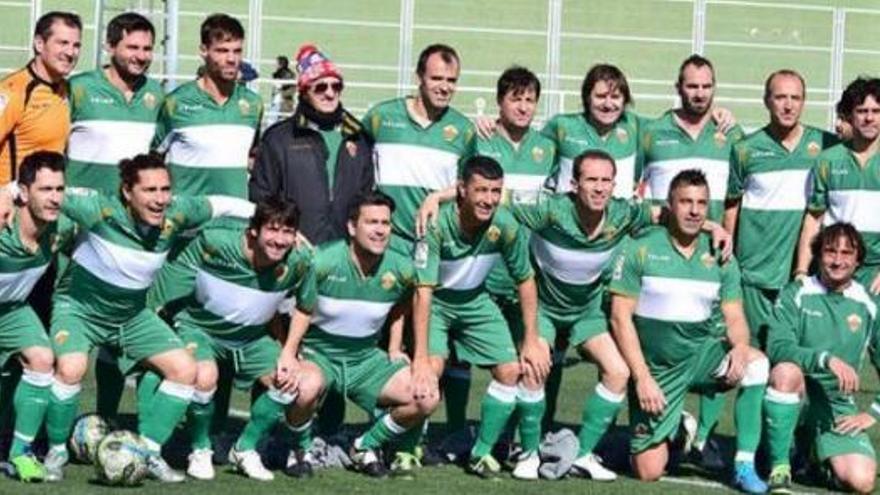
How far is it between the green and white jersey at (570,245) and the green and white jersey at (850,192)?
862 mm

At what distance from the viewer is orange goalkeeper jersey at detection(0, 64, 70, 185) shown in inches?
328

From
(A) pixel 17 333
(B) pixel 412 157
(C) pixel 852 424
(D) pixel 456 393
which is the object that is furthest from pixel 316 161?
(C) pixel 852 424

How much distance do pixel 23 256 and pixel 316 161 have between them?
144cm

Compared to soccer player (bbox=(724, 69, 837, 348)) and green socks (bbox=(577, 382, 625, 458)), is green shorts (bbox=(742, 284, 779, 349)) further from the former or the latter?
green socks (bbox=(577, 382, 625, 458))

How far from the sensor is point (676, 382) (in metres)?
8.63

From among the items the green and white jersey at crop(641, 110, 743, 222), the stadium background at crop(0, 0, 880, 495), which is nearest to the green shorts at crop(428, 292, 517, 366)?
the green and white jersey at crop(641, 110, 743, 222)

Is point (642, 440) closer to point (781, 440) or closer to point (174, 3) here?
point (781, 440)

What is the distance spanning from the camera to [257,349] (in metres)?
8.26

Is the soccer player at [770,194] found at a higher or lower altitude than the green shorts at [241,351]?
higher

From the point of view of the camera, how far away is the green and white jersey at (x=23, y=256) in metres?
7.81

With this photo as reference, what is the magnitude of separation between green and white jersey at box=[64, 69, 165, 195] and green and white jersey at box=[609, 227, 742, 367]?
2.24m

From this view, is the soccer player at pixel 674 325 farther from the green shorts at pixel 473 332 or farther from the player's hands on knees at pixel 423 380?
the player's hands on knees at pixel 423 380

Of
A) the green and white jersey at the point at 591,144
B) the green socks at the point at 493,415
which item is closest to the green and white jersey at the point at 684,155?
the green and white jersey at the point at 591,144

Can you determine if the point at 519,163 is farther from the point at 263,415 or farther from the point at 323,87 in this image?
the point at 263,415
